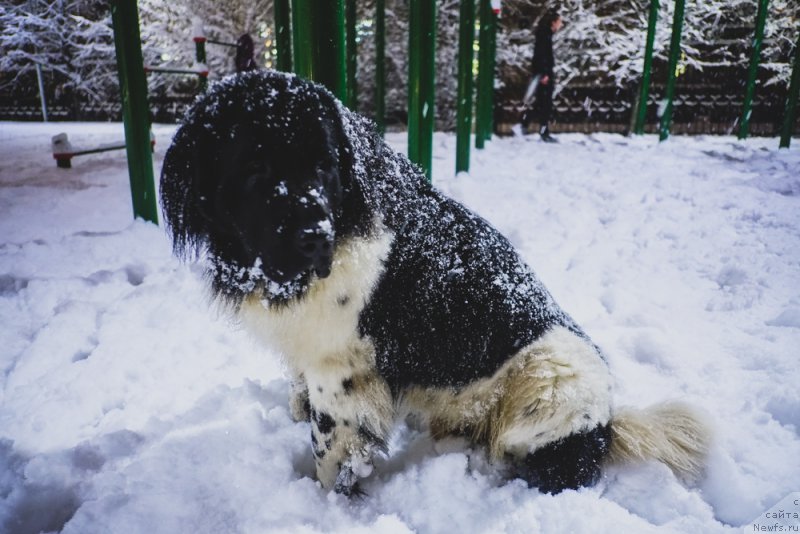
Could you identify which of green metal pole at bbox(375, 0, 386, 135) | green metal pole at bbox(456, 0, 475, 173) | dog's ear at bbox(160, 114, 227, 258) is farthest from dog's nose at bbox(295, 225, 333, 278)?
green metal pole at bbox(375, 0, 386, 135)

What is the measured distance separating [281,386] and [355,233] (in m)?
0.99

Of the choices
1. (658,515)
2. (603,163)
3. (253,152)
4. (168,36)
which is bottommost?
(658,515)

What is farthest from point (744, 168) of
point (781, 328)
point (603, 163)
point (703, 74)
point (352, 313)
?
point (703, 74)

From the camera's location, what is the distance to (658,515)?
151 cm

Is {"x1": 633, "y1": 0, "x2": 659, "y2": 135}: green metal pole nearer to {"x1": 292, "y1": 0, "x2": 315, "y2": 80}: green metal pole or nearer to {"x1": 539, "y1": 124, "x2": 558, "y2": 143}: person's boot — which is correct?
{"x1": 539, "y1": 124, "x2": 558, "y2": 143}: person's boot

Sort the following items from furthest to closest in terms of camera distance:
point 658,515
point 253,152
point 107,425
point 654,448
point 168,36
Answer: point 168,36
point 107,425
point 654,448
point 658,515
point 253,152

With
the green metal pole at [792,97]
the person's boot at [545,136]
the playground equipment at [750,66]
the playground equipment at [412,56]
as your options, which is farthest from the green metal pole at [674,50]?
the playground equipment at [412,56]

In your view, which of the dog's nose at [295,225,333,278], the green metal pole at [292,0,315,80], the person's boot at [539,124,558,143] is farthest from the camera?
the person's boot at [539,124,558,143]

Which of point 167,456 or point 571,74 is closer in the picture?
point 167,456

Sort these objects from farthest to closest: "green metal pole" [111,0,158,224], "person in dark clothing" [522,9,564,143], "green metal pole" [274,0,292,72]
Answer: "person in dark clothing" [522,9,564,143]
"green metal pole" [274,0,292,72]
"green metal pole" [111,0,158,224]

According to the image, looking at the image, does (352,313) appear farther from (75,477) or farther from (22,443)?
(22,443)

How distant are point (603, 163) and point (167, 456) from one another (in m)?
6.87

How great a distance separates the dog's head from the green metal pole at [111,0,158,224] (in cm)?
239

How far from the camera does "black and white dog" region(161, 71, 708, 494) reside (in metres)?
1.40
